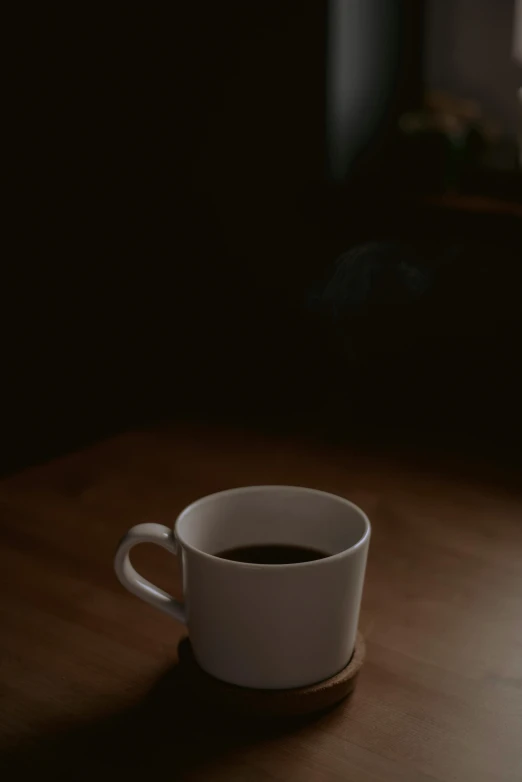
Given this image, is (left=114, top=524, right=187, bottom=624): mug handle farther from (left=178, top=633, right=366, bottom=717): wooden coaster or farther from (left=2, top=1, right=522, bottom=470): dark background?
(left=2, top=1, right=522, bottom=470): dark background

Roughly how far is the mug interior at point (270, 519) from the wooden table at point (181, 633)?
94mm

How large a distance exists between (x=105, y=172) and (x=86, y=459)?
1.96ft

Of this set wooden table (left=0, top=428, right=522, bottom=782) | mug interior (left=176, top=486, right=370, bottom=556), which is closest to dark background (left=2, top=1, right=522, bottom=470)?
wooden table (left=0, top=428, right=522, bottom=782)

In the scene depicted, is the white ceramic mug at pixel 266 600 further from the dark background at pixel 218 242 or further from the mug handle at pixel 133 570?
the dark background at pixel 218 242

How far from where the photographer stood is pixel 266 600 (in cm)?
52

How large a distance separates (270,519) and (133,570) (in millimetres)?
101

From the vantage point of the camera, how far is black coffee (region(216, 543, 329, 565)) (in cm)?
58

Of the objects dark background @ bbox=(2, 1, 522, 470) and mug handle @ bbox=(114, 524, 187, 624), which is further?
dark background @ bbox=(2, 1, 522, 470)

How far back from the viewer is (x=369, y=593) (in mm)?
709

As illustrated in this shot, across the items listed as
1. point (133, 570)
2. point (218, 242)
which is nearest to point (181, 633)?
point (133, 570)

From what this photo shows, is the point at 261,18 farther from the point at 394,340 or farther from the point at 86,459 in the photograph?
the point at 86,459

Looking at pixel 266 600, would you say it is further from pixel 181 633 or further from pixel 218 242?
pixel 218 242

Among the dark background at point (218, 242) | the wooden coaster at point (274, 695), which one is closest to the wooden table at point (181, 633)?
the wooden coaster at point (274, 695)

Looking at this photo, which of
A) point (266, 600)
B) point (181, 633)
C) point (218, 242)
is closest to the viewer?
A: point (266, 600)
